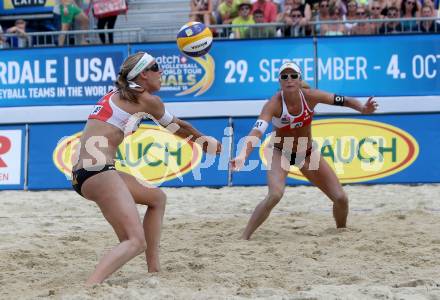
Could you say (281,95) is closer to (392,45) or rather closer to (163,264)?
(163,264)

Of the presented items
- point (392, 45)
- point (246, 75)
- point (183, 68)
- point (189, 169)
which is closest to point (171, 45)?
point (183, 68)

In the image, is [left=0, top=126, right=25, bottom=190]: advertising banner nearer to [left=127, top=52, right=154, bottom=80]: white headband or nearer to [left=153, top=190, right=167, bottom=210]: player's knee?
[left=153, top=190, right=167, bottom=210]: player's knee

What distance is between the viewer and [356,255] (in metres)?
7.04

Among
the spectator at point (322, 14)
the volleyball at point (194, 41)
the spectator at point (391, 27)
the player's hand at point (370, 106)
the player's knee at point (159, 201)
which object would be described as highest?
the spectator at point (322, 14)

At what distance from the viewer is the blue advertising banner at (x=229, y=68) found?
1352 centimetres

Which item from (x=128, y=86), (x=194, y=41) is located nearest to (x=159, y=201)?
(x=128, y=86)

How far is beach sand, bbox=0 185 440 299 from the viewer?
5.62 metres

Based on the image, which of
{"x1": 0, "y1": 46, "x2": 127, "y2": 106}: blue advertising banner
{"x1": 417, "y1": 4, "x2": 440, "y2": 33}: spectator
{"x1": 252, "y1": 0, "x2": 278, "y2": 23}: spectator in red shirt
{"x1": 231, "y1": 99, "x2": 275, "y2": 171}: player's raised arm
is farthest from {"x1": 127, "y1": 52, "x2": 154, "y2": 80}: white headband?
→ {"x1": 252, "y1": 0, "x2": 278, "y2": 23}: spectator in red shirt

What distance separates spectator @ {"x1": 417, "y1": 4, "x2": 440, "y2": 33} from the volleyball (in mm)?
6464

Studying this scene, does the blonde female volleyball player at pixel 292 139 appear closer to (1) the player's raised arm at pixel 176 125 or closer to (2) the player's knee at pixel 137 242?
(1) the player's raised arm at pixel 176 125

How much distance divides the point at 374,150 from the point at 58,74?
5191 millimetres

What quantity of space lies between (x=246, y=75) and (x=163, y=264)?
727 cm

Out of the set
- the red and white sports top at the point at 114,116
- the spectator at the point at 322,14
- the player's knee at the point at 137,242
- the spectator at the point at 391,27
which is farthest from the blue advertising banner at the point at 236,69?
the player's knee at the point at 137,242

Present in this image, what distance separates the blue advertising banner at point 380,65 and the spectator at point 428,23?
1.53ft
